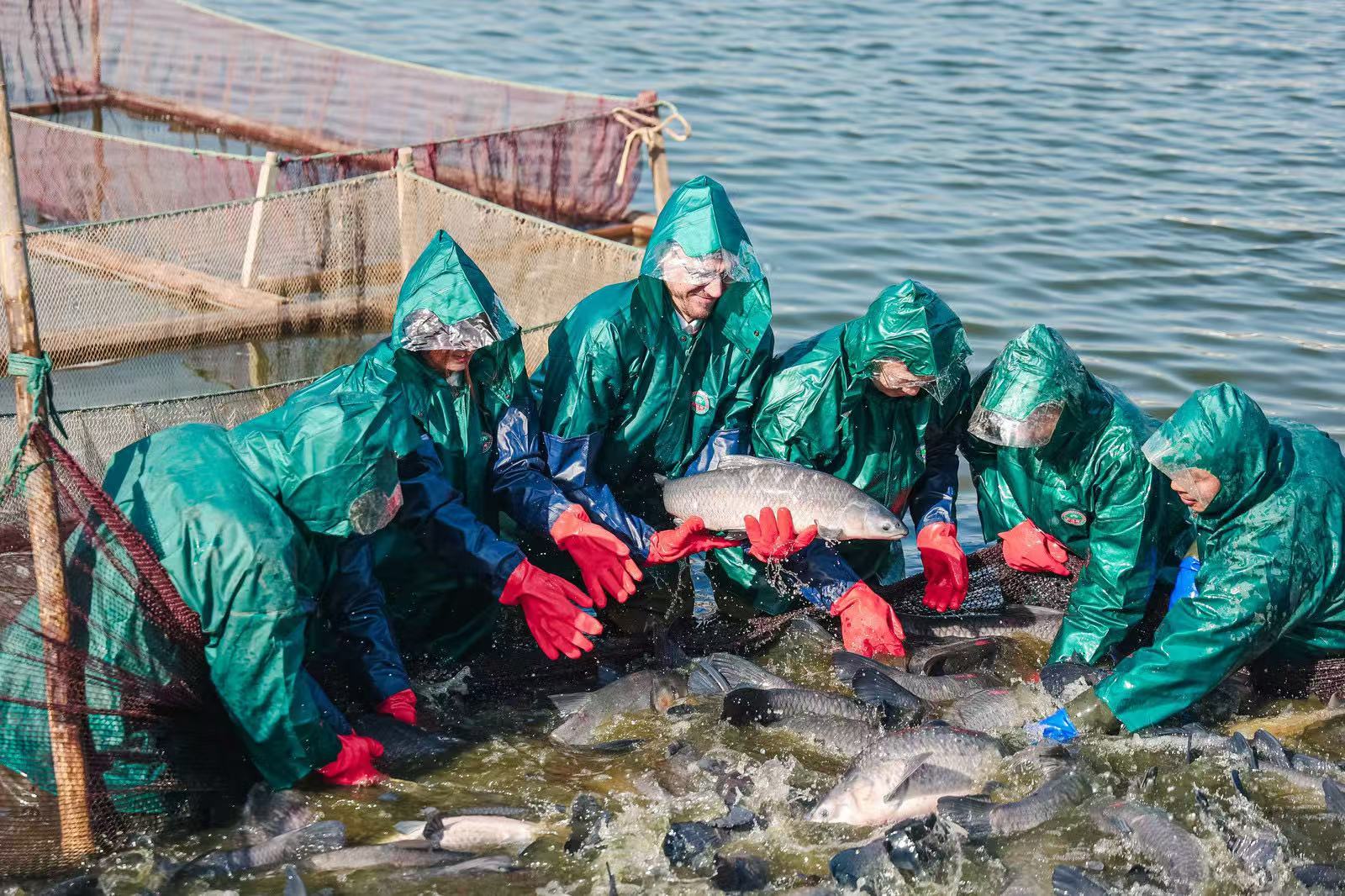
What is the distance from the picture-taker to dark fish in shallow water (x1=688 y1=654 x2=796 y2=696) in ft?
19.0

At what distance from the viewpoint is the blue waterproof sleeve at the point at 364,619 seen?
5172mm

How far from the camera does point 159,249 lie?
8.66m

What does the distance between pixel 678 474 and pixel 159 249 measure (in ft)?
13.7

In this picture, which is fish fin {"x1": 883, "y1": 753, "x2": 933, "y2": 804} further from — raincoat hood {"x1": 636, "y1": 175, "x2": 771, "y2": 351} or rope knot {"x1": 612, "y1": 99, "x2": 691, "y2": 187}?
rope knot {"x1": 612, "y1": 99, "x2": 691, "y2": 187}

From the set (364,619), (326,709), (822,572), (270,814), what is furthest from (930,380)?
(270,814)

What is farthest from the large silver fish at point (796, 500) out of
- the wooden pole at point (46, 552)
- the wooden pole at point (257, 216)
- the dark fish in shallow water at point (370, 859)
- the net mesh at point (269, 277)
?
the wooden pole at point (257, 216)

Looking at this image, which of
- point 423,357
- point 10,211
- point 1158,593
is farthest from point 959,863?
point 10,211

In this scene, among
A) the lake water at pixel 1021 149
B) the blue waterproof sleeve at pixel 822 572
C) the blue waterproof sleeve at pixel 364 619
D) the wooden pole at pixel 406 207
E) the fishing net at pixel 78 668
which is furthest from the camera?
the lake water at pixel 1021 149

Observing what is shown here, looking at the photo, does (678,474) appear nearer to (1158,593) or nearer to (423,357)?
(423,357)

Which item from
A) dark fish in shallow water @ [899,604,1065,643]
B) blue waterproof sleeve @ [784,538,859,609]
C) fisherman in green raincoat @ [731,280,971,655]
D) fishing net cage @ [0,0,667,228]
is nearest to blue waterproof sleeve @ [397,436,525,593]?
fisherman in green raincoat @ [731,280,971,655]

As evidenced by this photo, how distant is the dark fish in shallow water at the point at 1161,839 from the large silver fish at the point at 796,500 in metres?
1.38

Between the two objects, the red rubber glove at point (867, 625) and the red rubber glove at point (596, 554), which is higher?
the red rubber glove at point (596, 554)

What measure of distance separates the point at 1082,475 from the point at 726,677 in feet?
5.78

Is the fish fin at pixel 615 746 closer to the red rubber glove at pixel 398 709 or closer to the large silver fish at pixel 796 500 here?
the red rubber glove at pixel 398 709
